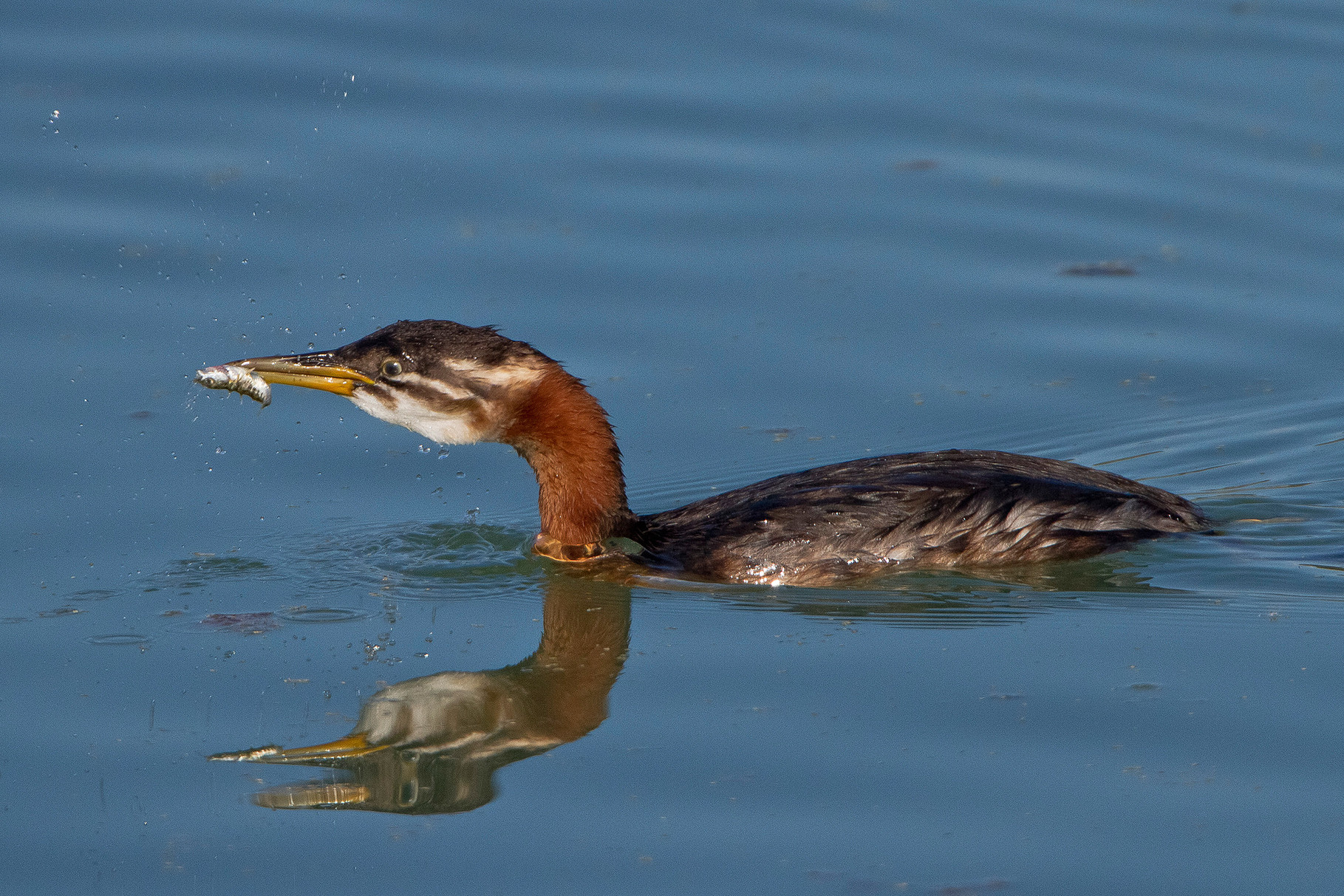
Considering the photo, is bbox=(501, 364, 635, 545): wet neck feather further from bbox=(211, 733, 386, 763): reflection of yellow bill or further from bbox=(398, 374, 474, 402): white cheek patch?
bbox=(211, 733, 386, 763): reflection of yellow bill

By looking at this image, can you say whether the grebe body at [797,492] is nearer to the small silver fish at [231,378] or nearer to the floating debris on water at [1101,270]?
the small silver fish at [231,378]

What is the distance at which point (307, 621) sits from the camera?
909cm

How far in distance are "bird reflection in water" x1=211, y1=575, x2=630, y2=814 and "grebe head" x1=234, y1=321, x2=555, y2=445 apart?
1.36 metres

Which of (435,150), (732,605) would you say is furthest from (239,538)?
(435,150)

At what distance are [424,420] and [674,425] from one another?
2199 mm

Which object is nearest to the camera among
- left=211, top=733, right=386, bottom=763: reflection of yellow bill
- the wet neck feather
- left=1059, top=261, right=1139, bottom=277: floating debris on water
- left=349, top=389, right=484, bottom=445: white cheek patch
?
left=211, top=733, right=386, bottom=763: reflection of yellow bill

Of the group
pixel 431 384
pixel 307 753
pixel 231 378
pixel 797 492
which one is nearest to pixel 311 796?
pixel 307 753

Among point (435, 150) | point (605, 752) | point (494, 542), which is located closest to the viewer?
point (605, 752)

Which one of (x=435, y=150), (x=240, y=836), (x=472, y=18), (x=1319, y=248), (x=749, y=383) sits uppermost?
(x=472, y=18)

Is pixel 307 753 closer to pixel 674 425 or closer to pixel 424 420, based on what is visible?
pixel 424 420

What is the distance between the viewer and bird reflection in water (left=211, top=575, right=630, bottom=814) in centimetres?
738

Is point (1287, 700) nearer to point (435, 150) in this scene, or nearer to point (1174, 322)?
point (1174, 322)

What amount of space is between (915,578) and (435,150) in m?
6.28

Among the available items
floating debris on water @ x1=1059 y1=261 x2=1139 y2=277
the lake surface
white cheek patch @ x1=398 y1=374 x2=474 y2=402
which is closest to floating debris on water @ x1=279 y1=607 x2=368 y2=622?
the lake surface
